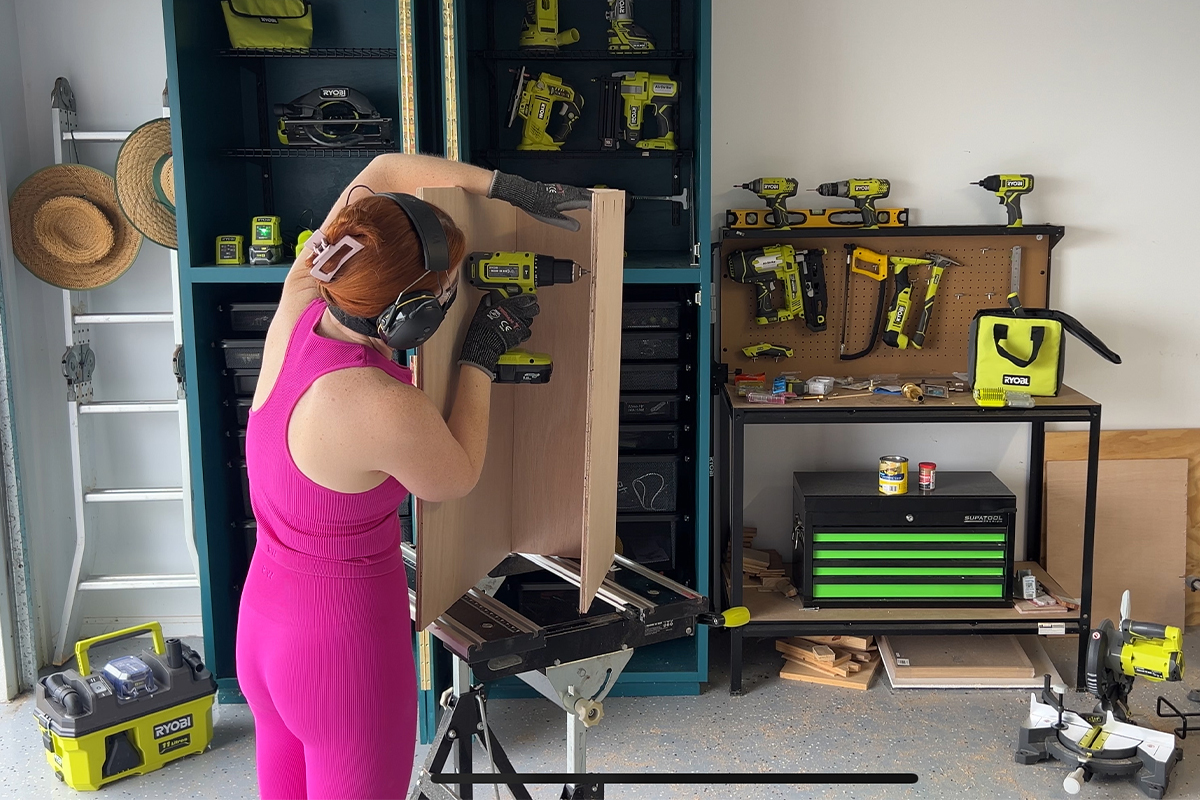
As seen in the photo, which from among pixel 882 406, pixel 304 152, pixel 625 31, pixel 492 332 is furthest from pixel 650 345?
pixel 492 332

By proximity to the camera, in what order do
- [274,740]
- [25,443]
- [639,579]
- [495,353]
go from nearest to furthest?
[495,353] < [274,740] < [639,579] < [25,443]

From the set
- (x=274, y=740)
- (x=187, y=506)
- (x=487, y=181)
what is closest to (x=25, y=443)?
(x=187, y=506)

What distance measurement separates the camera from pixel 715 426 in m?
3.54

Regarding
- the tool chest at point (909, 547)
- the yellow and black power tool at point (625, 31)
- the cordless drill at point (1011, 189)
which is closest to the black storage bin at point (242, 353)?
the yellow and black power tool at point (625, 31)

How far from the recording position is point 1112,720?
9.18 feet

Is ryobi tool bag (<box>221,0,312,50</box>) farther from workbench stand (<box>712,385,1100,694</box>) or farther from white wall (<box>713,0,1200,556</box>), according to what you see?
workbench stand (<box>712,385,1100,694</box>)

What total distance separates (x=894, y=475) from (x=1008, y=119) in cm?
131

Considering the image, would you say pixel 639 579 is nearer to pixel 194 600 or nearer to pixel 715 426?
pixel 715 426

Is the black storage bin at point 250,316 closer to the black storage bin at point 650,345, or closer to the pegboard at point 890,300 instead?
the black storage bin at point 650,345

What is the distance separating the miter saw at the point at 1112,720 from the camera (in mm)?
2662

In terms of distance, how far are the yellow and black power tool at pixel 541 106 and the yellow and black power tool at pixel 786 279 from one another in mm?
710

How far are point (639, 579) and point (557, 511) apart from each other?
24 centimetres

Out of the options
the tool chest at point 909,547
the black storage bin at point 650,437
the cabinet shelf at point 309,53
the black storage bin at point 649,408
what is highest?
the cabinet shelf at point 309,53

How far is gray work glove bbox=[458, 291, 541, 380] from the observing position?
1655mm
